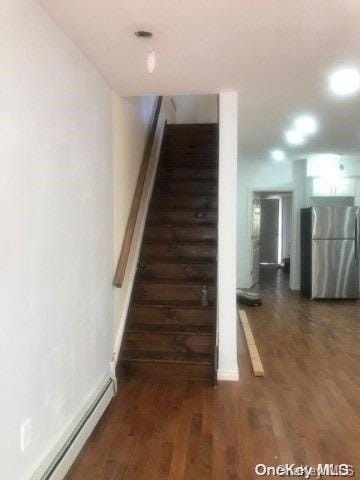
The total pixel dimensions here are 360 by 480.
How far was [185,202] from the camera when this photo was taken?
500cm

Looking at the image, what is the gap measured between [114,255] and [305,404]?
1883 millimetres

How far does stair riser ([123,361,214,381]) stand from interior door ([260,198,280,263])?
914 cm

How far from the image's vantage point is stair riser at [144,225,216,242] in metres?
4.58

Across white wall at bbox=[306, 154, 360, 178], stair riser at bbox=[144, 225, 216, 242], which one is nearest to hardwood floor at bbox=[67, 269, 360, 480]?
stair riser at bbox=[144, 225, 216, 242]

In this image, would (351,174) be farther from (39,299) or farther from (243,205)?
(39,299)

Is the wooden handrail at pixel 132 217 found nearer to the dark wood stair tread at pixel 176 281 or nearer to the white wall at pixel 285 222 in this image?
the dark wood stair tread at pixel 176 281

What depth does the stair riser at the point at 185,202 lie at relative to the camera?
4.93m

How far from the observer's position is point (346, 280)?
22.7 ft

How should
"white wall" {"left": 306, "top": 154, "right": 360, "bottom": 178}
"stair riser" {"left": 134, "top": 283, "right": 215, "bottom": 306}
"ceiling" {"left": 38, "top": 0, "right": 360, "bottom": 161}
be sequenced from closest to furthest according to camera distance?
"ceiling" {"left": 38, "top": 0, "right": 360, "bottom": 161} → "stair riser" {"left": 134, "top": 283, "right": 215, "bottom": 306} → "white wall" {"left": 306, "top": 154, "right": 360, "bottom": 178}

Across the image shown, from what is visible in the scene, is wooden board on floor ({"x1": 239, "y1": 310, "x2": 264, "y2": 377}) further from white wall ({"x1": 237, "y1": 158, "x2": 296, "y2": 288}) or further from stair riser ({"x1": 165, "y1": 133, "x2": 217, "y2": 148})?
stair riser ({"x1": 165, "y1": 133, "x2": 217, "y2": 148})

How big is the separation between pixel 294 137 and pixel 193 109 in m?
2.70

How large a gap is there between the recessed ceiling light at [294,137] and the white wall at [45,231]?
2917 millimetres

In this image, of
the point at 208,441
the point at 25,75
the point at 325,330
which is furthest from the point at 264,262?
the point at 25,75

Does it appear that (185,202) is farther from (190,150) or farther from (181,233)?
(190,150)
